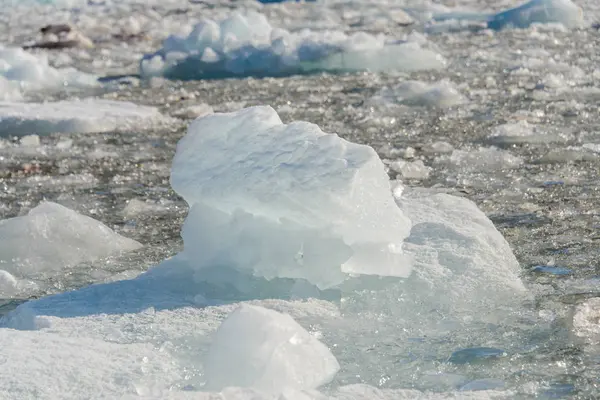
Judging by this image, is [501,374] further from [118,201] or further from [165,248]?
[118,201]

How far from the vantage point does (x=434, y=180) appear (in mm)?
4785

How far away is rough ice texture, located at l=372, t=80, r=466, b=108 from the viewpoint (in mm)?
6949

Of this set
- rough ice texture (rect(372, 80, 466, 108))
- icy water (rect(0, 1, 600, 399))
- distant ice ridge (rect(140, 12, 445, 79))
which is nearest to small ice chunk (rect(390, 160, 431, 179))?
icy water (rect(0, 1, 600, 399))

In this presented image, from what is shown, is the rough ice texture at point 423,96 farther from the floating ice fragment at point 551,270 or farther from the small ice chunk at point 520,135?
the floating ice fragment at point 551,270

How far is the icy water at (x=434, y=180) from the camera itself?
8.10 ft

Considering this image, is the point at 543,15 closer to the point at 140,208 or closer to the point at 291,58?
the point at 291,58

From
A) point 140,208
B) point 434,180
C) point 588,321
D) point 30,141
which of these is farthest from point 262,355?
point 30,141

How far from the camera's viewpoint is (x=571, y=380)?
7.69 feet

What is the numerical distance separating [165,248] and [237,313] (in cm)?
153

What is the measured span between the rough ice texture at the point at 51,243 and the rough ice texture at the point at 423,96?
12.0ft

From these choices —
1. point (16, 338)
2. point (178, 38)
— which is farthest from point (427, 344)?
point (178, 38)

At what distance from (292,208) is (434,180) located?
2.08 metres

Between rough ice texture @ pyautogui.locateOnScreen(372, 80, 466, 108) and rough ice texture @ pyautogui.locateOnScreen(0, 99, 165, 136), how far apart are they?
165 centimetres

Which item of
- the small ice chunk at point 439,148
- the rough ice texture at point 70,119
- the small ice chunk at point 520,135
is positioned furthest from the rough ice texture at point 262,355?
the rough ice texture at point 70,119
